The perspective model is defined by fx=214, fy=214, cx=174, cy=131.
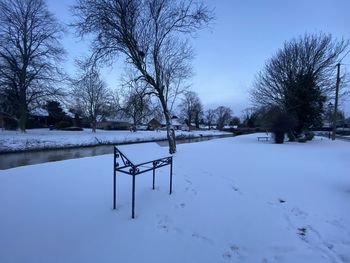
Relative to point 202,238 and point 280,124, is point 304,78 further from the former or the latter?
point 202,238

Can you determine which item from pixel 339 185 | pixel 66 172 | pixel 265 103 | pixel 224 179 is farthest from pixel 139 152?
pixel 265 103

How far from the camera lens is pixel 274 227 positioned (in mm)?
3281

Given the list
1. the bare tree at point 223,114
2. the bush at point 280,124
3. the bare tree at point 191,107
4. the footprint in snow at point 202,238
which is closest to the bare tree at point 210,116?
the bare tree at point 223,114

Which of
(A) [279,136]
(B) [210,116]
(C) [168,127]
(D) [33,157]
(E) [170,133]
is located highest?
(B) [210,116]

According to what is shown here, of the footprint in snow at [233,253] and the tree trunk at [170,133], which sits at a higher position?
the tree trunk at [170,133]

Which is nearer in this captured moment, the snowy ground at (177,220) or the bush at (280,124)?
the snowy ground at (177,220)

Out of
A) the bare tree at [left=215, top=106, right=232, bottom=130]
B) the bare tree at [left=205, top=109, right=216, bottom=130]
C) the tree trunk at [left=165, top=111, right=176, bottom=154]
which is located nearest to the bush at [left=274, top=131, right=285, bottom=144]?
the tree trunk at [left=165, top=111, right=176, bottom=154]

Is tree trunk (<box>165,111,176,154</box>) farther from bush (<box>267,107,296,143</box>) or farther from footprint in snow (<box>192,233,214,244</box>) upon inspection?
bush (<box>267,107,296,143</box>)

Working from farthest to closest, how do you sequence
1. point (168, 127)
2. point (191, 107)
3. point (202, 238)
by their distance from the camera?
point (191, 107) → point (168, 127) → point (202, 238)

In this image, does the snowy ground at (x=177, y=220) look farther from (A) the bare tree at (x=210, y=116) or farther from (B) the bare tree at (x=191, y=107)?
(A) the bare tree at (x=210, y=116)

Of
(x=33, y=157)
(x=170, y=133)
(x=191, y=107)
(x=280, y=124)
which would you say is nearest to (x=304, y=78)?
(x=280, y=124)

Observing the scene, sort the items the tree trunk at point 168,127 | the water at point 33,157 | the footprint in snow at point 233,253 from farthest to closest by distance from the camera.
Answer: the water at point 33,157
the tree trunk at point 168,127
the footprint in snow at point 233,253

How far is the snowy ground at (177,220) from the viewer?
2.67m

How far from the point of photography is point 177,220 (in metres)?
3.51
